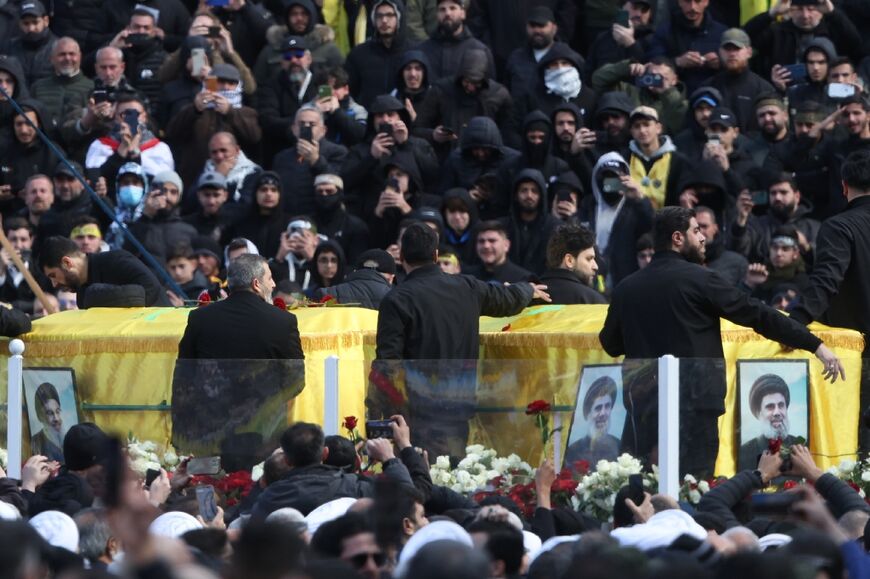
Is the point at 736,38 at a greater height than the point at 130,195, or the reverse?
the point at 736,38

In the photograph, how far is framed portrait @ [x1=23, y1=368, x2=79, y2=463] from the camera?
40.4 feet

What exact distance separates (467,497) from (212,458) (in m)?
1.77

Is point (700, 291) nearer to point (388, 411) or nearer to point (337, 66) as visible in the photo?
point (388, 411)

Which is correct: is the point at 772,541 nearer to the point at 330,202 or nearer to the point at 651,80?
the point at 330,202

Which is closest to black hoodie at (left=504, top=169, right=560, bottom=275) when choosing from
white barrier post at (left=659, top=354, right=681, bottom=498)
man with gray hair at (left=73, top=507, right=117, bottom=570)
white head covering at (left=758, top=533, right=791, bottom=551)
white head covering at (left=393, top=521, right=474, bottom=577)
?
white barrier post at (left=659, top=354, right=681, bottom=498)

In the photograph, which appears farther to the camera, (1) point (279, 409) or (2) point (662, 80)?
(2) point (662, 80)

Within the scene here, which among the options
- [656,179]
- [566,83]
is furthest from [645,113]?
[566,83]

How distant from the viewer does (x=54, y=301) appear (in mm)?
16438

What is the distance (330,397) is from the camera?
1180 cm

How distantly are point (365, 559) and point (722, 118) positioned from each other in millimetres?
10139

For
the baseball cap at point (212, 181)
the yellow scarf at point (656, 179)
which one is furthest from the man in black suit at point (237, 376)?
the baseball cap at point (212, 181)

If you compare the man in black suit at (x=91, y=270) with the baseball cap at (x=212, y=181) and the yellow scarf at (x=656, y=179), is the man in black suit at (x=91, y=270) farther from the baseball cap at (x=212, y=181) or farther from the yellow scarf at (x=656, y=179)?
the yellow scarf at (x=656, y=179)

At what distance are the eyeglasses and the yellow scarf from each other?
971cm

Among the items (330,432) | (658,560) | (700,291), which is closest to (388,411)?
(330,432)
